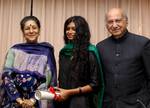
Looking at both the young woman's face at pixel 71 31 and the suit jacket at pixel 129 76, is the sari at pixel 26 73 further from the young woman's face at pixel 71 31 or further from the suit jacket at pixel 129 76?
the suit jacket at pixel 129 76

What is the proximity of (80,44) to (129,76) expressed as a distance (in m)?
0.43

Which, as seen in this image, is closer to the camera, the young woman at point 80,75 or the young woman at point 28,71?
the young woman at point 80,75

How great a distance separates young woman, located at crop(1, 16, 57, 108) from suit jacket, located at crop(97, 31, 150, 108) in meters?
0.48

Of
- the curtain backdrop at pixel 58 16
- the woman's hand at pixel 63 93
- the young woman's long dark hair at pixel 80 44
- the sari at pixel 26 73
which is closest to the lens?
the woman's hand at pixel 63 93

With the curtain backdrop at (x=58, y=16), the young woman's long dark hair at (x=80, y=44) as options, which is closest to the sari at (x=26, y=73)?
the young woman's long dark hair at (x=80, y=44)

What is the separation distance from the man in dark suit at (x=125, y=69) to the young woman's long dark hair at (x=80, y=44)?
161 millimetres

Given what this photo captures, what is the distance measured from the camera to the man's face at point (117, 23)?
2552mm

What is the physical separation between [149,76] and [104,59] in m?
0.35

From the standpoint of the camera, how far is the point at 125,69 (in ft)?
8.21

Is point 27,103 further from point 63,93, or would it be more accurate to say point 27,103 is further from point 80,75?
point 80,75

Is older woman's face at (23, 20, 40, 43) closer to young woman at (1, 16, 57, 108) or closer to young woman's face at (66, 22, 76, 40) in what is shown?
young woman at (1, 16, 57, 108)

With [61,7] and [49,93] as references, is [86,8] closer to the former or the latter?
[61,7]

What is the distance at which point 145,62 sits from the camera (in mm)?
2461

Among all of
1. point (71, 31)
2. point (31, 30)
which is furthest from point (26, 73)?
point (71, 31)
